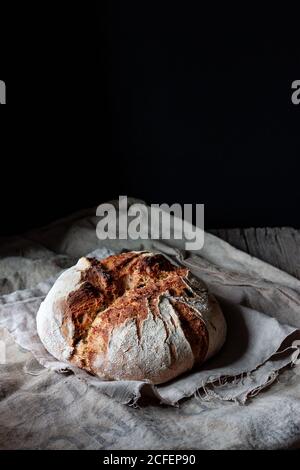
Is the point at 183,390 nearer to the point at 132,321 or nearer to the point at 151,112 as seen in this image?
the point at 132,321

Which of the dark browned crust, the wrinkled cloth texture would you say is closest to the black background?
the wrinkled cloth texture

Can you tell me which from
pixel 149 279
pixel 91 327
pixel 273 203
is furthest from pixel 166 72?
pixel 91 327

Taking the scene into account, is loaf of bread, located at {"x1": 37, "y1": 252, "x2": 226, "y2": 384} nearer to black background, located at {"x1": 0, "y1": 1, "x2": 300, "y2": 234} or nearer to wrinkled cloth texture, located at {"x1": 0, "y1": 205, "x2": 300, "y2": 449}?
wrinkled cloth texture, located at {"x1": 0, "y1": 205, "x2": 300, "y2": 449}

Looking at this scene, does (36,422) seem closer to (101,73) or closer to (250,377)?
(250,377)

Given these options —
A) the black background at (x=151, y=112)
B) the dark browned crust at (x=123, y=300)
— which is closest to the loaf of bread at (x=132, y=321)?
the dark browned crust at (x=123, y=300)

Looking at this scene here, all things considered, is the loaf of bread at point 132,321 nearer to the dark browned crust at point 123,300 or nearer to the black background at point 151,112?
the dark browned crust at point 123,300

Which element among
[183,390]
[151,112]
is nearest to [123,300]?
[183,390]

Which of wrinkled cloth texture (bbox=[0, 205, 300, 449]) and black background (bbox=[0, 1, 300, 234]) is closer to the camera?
wrinkled cloth texture (bbox=[0, 205, 300, 449])
